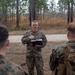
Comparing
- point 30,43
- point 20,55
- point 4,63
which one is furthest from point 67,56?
point 20,55

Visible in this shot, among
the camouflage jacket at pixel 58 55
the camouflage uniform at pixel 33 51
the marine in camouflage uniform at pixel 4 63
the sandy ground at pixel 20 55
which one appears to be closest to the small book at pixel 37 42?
the camouflage uniform at pixel 33 51

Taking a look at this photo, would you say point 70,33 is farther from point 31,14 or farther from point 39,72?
point 31,14

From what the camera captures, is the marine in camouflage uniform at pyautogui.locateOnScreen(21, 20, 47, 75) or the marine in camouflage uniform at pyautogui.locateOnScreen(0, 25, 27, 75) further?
the marine in camouflage uniform at pyautogui.locateOnScreen(21, 20, 47, 75)

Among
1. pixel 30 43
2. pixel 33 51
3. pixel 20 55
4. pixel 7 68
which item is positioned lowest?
pixel 20 55

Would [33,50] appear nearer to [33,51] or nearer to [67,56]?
[33,51]

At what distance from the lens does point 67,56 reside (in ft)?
11.8

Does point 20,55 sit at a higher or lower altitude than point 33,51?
lower

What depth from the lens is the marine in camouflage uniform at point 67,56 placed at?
3.56 m

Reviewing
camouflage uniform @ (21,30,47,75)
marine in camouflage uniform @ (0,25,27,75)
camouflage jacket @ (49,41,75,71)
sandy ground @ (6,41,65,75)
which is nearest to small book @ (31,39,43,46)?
camouflage uniform @ (21,30,47,75)

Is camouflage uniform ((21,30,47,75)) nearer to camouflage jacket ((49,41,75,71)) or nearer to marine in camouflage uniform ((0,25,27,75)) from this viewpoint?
camouflage jacket ((49,41,75,71))

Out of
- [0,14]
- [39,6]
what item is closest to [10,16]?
[0,14]

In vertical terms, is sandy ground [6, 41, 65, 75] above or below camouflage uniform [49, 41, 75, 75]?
below

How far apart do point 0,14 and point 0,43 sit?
3194 cm

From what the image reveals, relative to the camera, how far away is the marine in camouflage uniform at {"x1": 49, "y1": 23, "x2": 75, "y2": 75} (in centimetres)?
356
